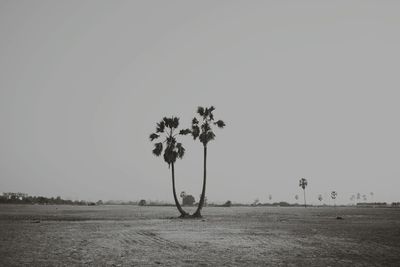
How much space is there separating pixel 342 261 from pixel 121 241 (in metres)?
10.8

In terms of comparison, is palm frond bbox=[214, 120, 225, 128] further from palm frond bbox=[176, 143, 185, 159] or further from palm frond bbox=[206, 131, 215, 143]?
palm frond bbox=[176, 143, 185, 159]

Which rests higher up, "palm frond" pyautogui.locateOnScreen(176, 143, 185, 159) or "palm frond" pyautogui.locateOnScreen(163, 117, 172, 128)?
"palm frond" pyautogui.locateOnScreen(163, 117, 172, 128)

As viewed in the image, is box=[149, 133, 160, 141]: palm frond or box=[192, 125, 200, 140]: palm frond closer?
box=[149, 133, 160, 141]: palm frond

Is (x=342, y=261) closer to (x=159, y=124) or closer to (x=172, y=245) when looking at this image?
(x=172, y=245)

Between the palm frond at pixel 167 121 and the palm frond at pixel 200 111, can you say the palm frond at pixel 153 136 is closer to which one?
the palm frond at pixel 167 121

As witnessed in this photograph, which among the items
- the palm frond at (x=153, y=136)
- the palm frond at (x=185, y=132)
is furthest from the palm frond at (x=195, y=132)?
the palm frond at (x=153, y=136)

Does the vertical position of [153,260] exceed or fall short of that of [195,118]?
it falls short

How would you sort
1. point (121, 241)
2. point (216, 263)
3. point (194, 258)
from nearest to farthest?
1. point (216, 263)
2. point (194, 258)
3. point (121, 241)

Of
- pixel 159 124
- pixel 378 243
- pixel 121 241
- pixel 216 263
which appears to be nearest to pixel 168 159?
pixel 159 124

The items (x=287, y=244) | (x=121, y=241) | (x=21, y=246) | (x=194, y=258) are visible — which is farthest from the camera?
(x=121, y=241)

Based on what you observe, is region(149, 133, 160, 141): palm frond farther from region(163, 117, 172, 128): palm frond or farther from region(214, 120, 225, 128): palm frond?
region(214, 120, 225, 128): palm frond

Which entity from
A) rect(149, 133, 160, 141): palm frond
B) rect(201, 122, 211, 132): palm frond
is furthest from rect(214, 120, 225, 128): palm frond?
rect(149, 133, 160, 141): palm frond

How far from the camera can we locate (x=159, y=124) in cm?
5006

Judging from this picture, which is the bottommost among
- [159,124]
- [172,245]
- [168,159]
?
[172,245]
